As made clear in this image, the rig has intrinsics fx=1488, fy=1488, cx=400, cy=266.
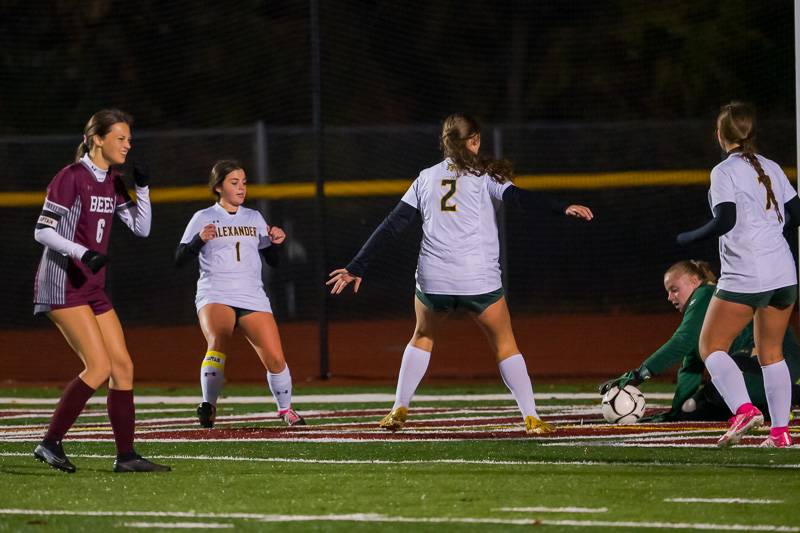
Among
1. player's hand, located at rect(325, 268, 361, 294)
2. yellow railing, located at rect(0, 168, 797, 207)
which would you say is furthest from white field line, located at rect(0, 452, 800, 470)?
yellow railing, located at rect(0, 168, 797, 207)

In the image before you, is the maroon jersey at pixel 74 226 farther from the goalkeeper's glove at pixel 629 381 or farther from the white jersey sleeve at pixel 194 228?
the goalkeeper's glove at pixel 629 381

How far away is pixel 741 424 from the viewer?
8148 mm

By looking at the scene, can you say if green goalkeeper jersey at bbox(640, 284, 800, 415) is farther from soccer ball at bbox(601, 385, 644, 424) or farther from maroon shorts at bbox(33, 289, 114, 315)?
maroon shorts at bbox(33, 289, 114, 315)

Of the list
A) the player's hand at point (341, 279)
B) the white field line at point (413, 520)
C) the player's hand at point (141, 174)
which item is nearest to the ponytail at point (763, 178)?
the player's hand at point (341, 279)

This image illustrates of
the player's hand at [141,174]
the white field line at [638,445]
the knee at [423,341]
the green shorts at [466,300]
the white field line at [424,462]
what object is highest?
the player's hand at [141,174]

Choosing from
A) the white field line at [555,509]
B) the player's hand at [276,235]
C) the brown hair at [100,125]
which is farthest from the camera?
the player's hand at [276,235]

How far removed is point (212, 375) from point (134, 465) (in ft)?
7.76

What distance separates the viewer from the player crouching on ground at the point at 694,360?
955 cm

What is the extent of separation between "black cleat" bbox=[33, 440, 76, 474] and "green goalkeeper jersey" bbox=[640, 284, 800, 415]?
3843mm

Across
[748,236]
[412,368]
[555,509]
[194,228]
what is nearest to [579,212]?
[748,236]

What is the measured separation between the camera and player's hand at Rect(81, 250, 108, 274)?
7.33m

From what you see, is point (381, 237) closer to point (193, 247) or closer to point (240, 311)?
point (240, 311)

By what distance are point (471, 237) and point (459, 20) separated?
17944mm

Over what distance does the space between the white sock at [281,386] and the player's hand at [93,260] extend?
2.93m
